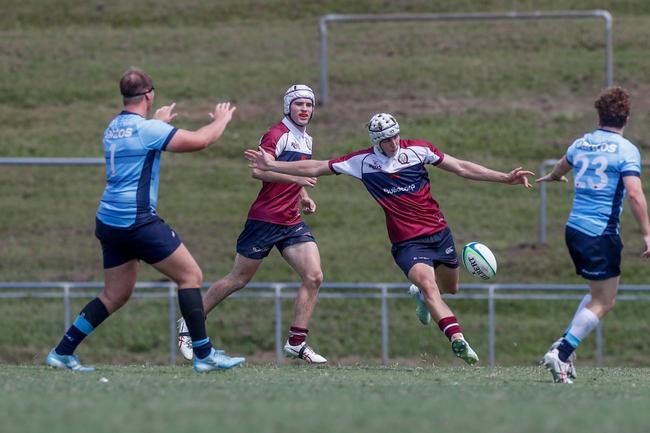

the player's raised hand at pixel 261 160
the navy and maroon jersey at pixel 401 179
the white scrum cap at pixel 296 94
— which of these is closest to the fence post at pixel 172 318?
the white scrum cap at pixel 296 94

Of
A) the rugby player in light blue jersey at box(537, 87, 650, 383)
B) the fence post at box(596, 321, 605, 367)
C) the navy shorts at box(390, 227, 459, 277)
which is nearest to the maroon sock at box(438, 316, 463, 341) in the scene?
the navy shorts at box(390, 227, 459, 277)

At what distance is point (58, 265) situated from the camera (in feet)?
65.8

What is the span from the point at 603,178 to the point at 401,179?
2.01 meters

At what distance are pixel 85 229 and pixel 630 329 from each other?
929 centimetres

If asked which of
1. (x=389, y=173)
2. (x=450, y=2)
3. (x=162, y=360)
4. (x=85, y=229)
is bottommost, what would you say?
(x=162, y=360)

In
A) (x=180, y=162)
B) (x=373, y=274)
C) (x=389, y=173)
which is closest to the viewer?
(x=389, y=173)

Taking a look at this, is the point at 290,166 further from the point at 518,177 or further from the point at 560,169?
the point at 560,169

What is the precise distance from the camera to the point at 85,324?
9078 millimetres

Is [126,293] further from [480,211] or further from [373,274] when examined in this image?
[480,211]

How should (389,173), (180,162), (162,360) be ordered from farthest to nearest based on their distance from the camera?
(180,162), (162,360), (389,173)

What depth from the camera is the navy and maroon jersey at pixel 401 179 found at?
393 inches

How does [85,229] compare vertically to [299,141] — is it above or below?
below

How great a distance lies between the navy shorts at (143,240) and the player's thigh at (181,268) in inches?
1.6

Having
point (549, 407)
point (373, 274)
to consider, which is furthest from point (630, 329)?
point (549, 407)
